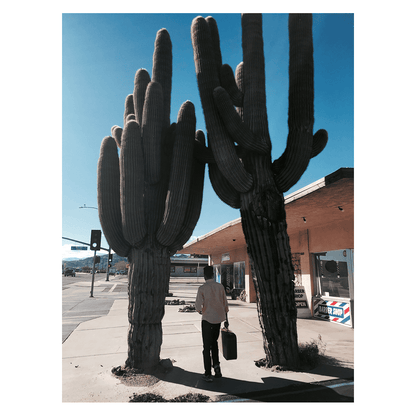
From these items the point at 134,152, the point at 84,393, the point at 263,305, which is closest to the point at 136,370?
the point at 84,393

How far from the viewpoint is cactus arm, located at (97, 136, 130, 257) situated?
4641mm

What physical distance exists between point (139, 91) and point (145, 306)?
12.8 ft

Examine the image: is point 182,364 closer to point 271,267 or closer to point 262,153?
point 271,267

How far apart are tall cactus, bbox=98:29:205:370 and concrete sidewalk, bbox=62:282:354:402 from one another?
0.63 meters

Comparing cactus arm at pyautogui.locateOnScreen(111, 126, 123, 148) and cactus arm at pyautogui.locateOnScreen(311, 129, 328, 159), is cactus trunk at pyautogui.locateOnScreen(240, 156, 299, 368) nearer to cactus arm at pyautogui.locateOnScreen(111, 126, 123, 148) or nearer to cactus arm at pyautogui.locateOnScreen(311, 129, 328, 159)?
cactus arm at pyautogui.locateOnScreen(311, 129, 328, 159)

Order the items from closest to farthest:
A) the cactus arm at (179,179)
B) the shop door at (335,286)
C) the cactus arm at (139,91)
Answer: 1. the cactus arm at (179,179)
2. the cactus arm at (139,91)
3. the shop door at (335,286)

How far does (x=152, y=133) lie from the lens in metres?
4.80

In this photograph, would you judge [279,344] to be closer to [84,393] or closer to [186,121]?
[84,393]

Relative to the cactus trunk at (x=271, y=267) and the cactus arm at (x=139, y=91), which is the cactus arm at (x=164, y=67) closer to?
the cactus arm at (x=139, y=91)

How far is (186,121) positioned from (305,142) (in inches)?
80.8

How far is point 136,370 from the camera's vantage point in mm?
4246

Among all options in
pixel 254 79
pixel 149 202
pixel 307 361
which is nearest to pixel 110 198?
pixel 149 202

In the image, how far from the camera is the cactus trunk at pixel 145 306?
433cm

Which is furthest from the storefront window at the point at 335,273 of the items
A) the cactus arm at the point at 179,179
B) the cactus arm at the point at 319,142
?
the cactus arm at the point at 179,179
